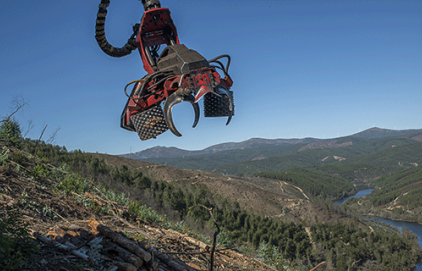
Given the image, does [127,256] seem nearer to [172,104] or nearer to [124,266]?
[124,266]

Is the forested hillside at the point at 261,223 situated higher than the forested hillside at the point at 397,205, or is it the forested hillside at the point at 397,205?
the forested hillside at the point at 261,223

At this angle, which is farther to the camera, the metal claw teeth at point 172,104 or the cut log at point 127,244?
the cut log at point 127,244

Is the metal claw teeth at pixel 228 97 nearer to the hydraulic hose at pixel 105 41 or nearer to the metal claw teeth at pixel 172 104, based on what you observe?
the metal claw teeth at pixel 172 104

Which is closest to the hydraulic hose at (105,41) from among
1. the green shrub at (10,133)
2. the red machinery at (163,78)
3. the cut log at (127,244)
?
the red machinery at (163,78)

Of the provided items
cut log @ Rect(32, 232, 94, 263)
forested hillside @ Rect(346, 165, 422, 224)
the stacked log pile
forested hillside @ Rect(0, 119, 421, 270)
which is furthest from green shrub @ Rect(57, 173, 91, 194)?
forested hillside @ Rect(346, 165, 422, 224)

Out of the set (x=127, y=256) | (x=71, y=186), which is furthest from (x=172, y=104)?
(x=71, y=186)

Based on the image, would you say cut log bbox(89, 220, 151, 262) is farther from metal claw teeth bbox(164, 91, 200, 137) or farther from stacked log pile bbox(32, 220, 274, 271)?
metal claw teeth bbox(164, 91, 200, 137)

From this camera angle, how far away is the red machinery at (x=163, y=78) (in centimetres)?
292

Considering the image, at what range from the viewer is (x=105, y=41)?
3680mm

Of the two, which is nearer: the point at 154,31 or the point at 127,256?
the point at 154,31

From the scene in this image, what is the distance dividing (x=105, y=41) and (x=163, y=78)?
1.19m

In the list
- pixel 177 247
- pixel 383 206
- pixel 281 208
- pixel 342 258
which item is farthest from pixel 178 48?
pixel 383 206

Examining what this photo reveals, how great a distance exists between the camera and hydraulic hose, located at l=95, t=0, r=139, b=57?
10.6 feet

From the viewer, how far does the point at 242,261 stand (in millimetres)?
7441
